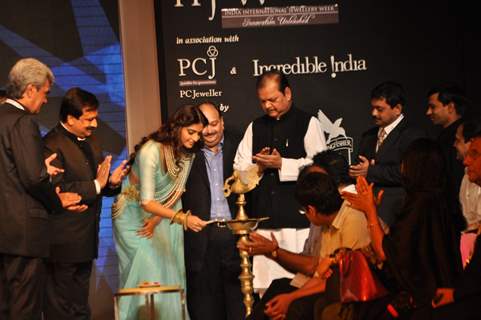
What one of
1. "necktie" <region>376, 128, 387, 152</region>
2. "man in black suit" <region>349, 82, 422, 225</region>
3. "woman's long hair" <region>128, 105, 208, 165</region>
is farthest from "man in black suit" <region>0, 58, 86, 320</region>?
"necktie" <region>376, 128, 387, 152</region>

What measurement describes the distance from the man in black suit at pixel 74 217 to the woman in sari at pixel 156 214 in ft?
0.81

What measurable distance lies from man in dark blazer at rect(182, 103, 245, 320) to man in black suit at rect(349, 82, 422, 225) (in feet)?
3.08

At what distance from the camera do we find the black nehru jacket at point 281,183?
622cm

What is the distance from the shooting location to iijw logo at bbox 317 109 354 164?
23.3 feet

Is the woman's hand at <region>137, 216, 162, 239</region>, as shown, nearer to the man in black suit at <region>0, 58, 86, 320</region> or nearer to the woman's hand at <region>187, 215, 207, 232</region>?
the woman's hand at <region>187, 215, 207, 232</region>

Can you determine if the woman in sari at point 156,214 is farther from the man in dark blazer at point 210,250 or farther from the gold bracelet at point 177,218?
the man in dark blazer at point 210,250

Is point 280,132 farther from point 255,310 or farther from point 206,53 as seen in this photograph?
point 255,310

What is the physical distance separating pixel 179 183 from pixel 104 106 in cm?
188

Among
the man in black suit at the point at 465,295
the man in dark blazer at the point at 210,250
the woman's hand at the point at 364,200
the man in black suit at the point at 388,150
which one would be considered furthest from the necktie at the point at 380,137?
the man in black suit at the point at 465,295

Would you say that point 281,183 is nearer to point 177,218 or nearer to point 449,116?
point 177,218

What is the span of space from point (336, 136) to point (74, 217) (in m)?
2.41

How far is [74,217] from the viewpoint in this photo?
548 centimetres

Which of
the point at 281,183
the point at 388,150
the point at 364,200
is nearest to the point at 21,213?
the point at 364,200

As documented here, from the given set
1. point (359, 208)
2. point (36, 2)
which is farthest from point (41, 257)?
point (36, 2)
